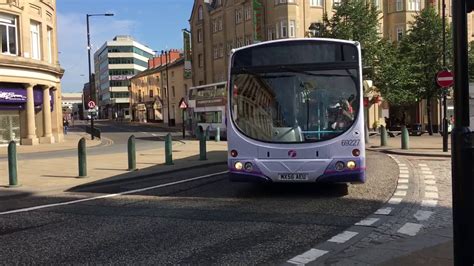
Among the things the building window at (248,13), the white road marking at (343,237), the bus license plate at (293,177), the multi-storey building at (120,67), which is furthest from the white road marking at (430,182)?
the multi-storey building at (120,67)

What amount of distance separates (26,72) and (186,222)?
31636mm

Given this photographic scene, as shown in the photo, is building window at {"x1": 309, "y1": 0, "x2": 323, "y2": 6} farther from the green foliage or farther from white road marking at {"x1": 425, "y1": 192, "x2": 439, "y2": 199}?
white road marking at {"x1": 425, "y1": 192, "x2": 439, "y2": 199}

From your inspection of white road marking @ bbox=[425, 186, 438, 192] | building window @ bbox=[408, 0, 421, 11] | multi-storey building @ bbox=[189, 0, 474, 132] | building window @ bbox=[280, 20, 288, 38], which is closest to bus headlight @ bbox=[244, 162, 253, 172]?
white road marking @ bbox=[425, 186, 438, 192]

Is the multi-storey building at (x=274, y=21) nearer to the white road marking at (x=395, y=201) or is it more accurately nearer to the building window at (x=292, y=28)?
the building window at (x=292, y=28)

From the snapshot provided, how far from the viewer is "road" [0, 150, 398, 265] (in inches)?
251

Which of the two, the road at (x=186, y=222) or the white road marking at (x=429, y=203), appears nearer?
the road at (x=186, y=222)

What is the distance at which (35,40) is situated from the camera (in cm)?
3859

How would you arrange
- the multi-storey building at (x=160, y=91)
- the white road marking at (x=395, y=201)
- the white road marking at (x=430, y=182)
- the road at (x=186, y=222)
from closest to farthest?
the road at (x=186, y=222)
the white road marking at (x=395, y=201)
the white road marking at (x=430, y=182)
the multi-storey building at (x=160, y=91)

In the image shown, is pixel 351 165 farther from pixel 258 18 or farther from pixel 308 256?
pixel 258 18

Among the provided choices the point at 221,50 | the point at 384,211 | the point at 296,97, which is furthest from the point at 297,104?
the point at 221,50

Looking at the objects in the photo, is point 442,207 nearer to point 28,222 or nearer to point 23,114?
point 28,222

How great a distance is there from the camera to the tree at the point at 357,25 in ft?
127

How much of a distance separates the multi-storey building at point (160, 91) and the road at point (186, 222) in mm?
60419

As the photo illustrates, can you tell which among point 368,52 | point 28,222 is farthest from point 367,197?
point 368,52
